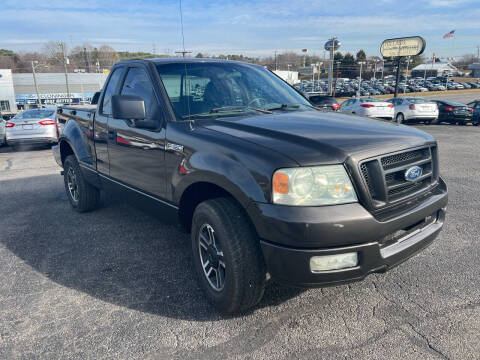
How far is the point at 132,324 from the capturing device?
2.69m

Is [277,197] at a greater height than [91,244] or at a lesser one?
greater

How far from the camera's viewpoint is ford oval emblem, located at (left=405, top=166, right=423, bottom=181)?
254cm

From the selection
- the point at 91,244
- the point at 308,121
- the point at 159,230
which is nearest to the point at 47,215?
the point at 91,244

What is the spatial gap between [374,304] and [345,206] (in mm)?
1109

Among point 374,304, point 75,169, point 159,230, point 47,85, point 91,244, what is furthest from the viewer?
point 47,85

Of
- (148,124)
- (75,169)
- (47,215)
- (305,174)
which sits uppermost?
(148,124)

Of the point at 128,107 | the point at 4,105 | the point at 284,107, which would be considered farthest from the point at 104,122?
the point at 4,105

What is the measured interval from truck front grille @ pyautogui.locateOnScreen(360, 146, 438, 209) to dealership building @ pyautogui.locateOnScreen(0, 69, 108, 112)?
208ft

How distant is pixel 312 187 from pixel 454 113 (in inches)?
810

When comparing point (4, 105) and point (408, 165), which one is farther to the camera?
point (4, 105)

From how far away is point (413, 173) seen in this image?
8.51ft

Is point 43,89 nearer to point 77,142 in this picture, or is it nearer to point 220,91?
point 77,142

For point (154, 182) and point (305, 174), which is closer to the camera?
point (305, 174)

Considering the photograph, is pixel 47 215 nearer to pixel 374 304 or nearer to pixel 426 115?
pixel 374 304
